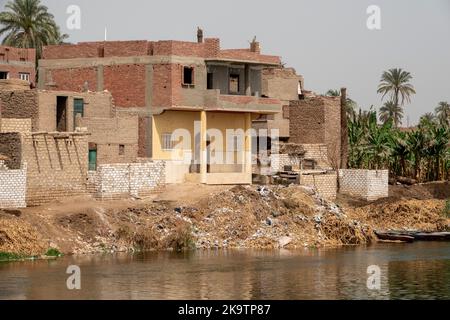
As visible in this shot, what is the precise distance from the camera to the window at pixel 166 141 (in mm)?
59906

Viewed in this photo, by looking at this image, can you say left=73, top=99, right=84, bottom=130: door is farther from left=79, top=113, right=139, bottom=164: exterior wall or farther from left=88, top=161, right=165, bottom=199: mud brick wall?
left=88, top=161, right=165, bottom=199: mud brick wall

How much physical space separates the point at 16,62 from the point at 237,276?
4058 cm

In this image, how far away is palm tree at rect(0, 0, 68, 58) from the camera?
3108 inches

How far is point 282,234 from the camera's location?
173 ft

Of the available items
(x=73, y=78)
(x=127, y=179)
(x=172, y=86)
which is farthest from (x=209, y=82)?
(x=127, y=179)

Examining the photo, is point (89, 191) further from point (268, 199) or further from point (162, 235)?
point (268, 199)

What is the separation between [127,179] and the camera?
53.3 m

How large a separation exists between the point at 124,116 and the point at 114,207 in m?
8.12

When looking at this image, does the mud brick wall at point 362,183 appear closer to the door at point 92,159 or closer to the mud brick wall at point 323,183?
the mud brick wall at point 323,183

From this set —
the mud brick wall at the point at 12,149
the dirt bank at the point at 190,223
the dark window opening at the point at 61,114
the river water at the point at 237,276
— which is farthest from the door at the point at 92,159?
the river water at the point at 237,276

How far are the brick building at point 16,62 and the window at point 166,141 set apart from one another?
20.6 m
